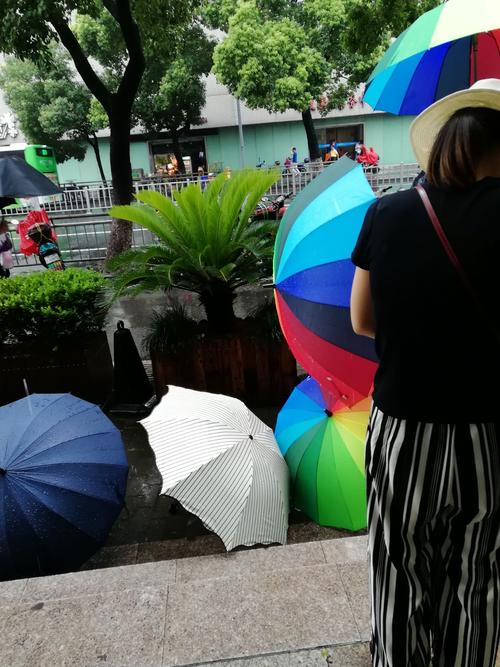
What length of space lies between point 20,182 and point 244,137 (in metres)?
26.2

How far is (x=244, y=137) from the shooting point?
32.6 meters

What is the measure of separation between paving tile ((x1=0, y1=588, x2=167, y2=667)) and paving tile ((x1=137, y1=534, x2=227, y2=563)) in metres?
0.97

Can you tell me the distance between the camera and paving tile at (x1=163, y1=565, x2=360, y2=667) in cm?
217

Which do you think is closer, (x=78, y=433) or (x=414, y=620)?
(x=414, y=620)

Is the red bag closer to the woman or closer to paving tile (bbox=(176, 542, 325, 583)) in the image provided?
paving tile (bbox=(176, 542, 325, 583))

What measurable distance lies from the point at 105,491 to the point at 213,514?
77cm

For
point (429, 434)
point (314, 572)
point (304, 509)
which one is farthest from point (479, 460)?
point (304, 509)

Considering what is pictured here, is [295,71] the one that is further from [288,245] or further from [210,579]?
[210,579]

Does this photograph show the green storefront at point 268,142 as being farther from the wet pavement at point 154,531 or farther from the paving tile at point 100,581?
the paving tile at point 100,581

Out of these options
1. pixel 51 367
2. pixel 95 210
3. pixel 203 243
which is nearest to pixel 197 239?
pixel 203 243

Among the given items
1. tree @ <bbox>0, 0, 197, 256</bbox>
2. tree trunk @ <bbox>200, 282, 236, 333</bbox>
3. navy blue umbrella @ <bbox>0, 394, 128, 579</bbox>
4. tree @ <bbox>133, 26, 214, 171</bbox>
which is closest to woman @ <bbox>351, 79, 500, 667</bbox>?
navy blue umbrella @ <bbox>0, 394, 128, 579</bbox>

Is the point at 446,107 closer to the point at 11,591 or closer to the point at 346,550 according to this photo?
the point at 346,550

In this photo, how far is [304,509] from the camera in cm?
372

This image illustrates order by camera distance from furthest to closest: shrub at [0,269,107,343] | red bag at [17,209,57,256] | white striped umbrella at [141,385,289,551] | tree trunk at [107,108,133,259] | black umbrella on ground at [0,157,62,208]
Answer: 1. tree trunk at [107,108,133,259]
2. red bag at [17,209,57,256]
3. black umbrella on ground at [0,157,62,208]
4. shrub at [0,269,107,343]
5. white striped umbrella at [141,385,289,551]
